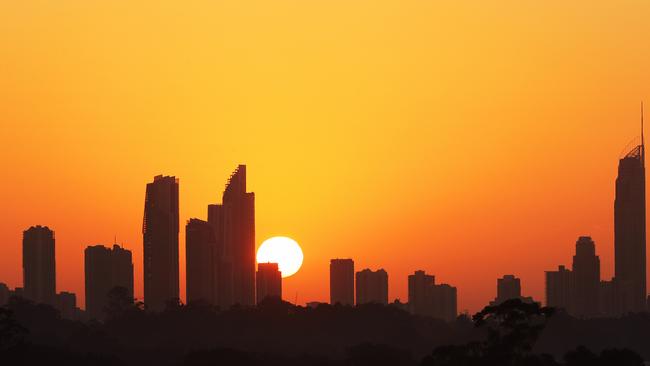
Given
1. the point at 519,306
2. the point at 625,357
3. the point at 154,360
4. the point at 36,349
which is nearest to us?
the point at 519,306

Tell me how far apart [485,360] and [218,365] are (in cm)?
7605

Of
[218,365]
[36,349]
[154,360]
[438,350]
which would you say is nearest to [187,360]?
[218,365]

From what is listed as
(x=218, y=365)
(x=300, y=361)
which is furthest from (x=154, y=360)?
(x=218, y=365)

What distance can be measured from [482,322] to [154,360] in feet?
370

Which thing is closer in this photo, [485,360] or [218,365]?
[485,360]

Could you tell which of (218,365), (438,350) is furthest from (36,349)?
(438,350)

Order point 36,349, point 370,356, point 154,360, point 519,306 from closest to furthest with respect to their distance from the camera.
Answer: point 519,306, point 36,349, point 370,356, point 154,360

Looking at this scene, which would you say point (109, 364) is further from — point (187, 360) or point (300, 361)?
point (300, 361)

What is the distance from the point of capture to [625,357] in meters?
95.4

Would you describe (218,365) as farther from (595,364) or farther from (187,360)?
(595,364)

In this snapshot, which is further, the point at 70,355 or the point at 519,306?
the point at 70,355

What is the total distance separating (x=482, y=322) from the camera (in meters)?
90.2

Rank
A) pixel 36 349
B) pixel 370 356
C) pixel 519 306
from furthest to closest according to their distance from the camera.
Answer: pixel 370 356 < pixel 36 349 < pixel 519 306

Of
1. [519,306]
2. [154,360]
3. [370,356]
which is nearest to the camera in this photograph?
[519,306]
